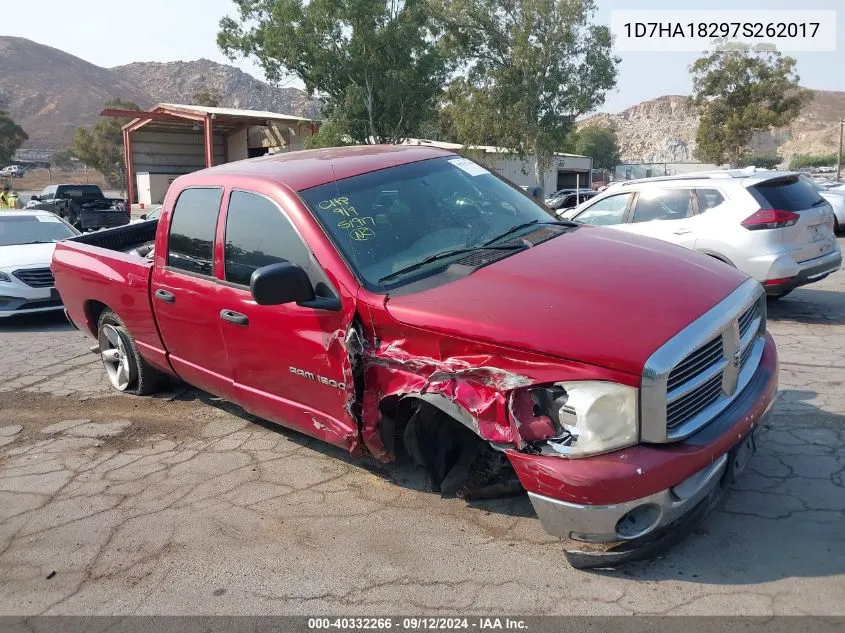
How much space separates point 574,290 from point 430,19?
30290 mm

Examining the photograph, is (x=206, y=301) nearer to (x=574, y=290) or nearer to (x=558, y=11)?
(x=574, y=290)

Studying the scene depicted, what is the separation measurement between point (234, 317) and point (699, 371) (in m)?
2.57

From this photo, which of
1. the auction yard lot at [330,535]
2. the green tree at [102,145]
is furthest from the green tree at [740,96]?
the green tree at [102,145]

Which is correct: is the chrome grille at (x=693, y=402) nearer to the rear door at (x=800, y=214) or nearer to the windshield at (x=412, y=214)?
the windshield at (x=412, y=214)

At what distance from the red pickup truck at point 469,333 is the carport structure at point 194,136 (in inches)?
993

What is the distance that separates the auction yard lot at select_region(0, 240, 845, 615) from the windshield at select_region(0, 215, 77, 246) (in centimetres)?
610

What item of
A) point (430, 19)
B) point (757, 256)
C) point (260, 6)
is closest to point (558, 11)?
point (430, 19)

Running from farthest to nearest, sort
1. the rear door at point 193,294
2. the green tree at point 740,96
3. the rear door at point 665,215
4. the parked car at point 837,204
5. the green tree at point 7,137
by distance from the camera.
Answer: the green tree at point 7,137 < the green tree at point 740,96 < the parked car at point 837,204 < the rear door at point 665,215 < the rear door at point 193,294

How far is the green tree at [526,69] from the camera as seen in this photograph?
29750 mm

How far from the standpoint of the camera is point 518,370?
2859 mm

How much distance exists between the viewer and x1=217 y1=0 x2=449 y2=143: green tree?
82.4 feet

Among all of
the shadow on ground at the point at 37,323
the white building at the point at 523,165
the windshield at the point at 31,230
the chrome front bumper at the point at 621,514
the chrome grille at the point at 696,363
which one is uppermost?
the white building at the point at 523,165

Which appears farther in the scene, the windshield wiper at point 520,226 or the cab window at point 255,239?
the windshield wiper at point 520,226

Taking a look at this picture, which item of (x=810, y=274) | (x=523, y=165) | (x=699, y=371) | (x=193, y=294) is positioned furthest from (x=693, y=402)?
(x=523, y=165)
